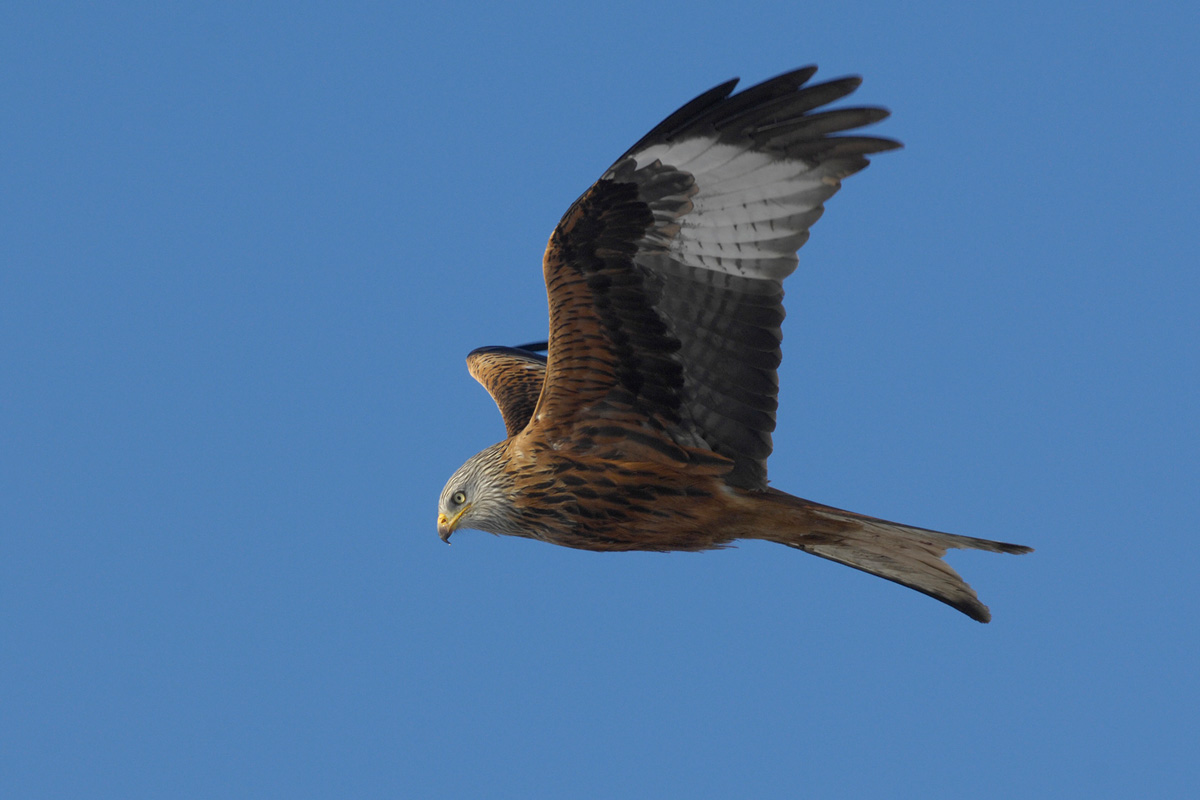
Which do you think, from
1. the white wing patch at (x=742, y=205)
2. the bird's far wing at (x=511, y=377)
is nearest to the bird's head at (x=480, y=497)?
the bird's far wing at (x=511, y=377)

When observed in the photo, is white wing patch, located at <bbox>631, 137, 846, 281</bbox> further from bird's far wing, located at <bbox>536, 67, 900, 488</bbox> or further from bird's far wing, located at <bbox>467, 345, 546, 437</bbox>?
bird's far wing, located at <bbox>467, 345, 546, 437</bbox>

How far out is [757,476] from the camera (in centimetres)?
731

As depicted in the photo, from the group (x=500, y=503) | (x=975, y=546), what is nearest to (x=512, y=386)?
(x=500, y=503)

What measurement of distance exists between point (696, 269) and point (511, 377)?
3.18 metres

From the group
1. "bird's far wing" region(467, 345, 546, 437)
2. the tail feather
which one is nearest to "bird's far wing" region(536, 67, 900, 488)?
the tail feather

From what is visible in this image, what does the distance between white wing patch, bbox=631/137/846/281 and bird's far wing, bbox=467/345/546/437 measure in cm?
261

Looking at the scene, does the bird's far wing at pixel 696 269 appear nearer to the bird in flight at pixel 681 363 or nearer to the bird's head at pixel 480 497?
the bird in flight at pixel 681 363

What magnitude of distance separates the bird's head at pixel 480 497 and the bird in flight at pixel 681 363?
13mm

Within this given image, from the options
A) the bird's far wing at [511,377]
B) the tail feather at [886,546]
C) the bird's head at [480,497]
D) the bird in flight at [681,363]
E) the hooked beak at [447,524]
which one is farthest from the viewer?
the bird's far wing at [511,377]

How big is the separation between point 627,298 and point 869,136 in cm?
160

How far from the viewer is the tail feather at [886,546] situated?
7090 millimetres

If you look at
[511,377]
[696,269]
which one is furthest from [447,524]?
[511,377]

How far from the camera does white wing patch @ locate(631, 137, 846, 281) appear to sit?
6695 mm

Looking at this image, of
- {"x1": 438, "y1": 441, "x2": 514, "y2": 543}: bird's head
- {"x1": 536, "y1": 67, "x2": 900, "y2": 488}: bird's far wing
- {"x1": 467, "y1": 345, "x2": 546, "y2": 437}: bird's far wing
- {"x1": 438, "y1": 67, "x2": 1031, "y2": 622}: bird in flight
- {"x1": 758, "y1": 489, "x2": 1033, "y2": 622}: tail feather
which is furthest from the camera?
{"x1": 467, "y1": 345, "x2": 546, "y2": 437}: bird's far wing
